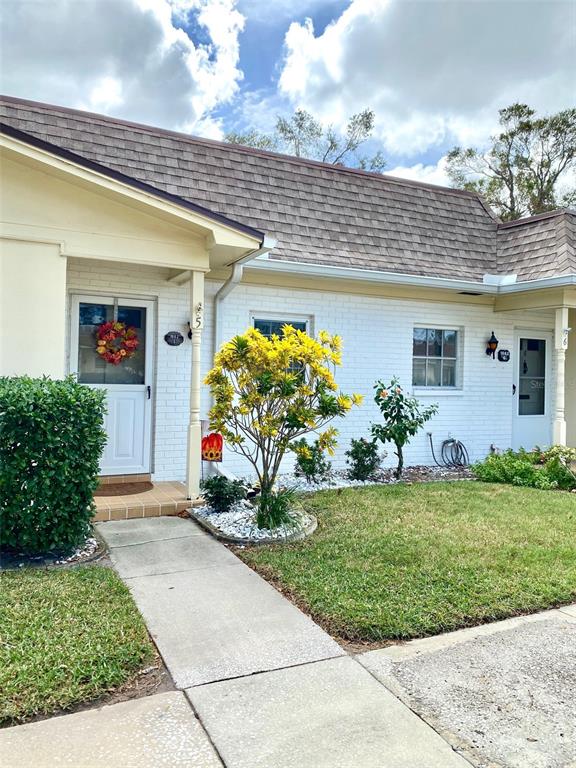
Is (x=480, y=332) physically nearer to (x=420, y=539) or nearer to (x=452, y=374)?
(x=452, y=374)

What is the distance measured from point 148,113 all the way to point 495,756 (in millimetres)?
15374

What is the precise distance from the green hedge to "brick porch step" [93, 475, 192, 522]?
1158 millimetres

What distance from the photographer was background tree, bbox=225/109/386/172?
21.8 metres

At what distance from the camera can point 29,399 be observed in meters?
4.16

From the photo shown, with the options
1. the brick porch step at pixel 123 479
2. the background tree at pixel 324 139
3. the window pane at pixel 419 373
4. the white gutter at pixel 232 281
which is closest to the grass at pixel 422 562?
the brick porch step at pixel 123 479

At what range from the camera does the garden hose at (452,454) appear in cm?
898

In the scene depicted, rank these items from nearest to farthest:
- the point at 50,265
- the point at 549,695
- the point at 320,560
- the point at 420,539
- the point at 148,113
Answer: the point at 549,695, the point at 320,560, the point at 420,539, the point at 50,265, the point at 148,113

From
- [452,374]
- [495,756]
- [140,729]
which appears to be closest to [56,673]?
[140,729]

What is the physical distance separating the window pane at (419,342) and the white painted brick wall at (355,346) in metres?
0.15

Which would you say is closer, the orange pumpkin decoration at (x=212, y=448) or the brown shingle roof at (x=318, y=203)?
the orange pumpkin decoration at (x=212, y=448)

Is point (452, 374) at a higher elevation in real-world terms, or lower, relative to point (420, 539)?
higher

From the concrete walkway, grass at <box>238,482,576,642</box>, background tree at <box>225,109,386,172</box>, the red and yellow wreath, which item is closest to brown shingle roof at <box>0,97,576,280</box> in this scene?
the red and yellow wreath

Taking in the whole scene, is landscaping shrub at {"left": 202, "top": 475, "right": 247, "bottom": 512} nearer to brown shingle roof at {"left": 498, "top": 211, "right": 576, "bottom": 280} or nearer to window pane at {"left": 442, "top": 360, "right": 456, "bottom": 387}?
window pane at {"left": 442, "top": 360, "right": 456, "bottom": 387}

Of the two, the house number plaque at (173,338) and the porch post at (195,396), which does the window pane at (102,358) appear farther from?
the porch post at (195,396)
